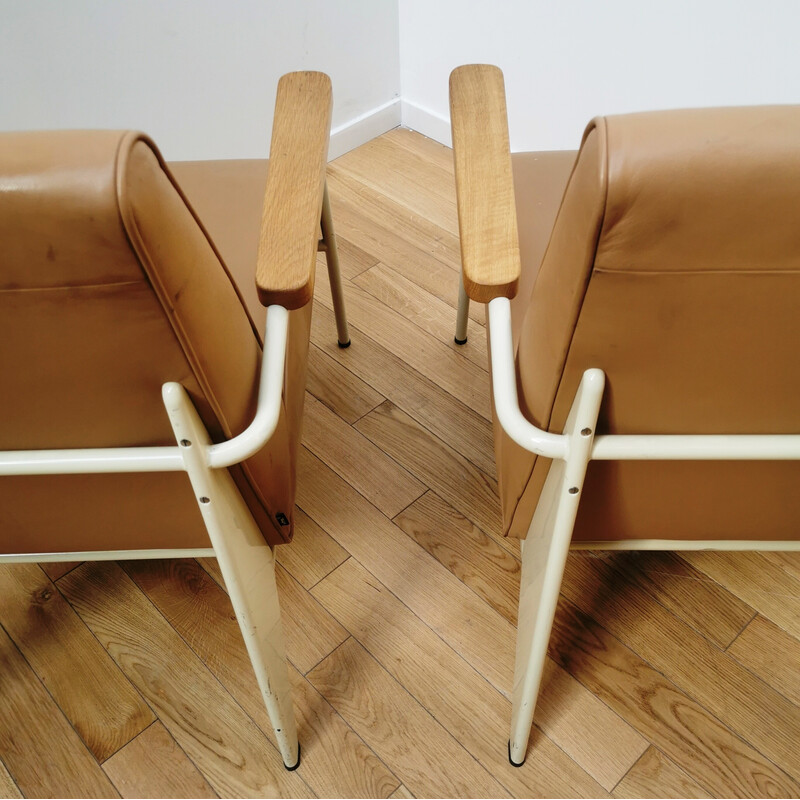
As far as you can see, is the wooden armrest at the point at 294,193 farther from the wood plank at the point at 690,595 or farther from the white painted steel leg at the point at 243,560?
the wood plank at the point at 690,595

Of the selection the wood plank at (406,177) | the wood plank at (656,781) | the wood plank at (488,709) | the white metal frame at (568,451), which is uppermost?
the white metal frame at (568,451)

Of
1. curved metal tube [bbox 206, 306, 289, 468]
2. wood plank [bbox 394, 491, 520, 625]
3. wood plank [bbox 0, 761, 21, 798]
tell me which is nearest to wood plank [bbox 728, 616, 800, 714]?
wood plank [bbox 394, 491, 520, 625]

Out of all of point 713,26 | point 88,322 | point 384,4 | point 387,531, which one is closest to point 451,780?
point 387,531

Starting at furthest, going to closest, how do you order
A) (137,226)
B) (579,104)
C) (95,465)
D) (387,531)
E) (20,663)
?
(579,104) → (387,531) → (20,663) → (95,465) → (137,226)

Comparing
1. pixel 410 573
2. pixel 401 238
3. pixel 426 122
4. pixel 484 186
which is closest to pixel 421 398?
pixel 410 573

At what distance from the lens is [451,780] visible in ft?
3.33

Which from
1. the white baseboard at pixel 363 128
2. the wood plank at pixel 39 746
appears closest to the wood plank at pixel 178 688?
the wood plank at pixel 39 746

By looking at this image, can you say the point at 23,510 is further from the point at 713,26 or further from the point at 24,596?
the point at 713,26

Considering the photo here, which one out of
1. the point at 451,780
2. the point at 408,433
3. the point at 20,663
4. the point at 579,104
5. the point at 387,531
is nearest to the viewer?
the point at 451,780

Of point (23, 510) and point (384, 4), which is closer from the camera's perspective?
point (23, 510)

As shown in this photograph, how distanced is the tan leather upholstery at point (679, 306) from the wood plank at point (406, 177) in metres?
1.11

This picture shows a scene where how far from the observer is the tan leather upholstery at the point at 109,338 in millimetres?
481

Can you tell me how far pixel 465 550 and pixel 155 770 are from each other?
545mm

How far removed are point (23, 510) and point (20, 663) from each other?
1.57 feet
